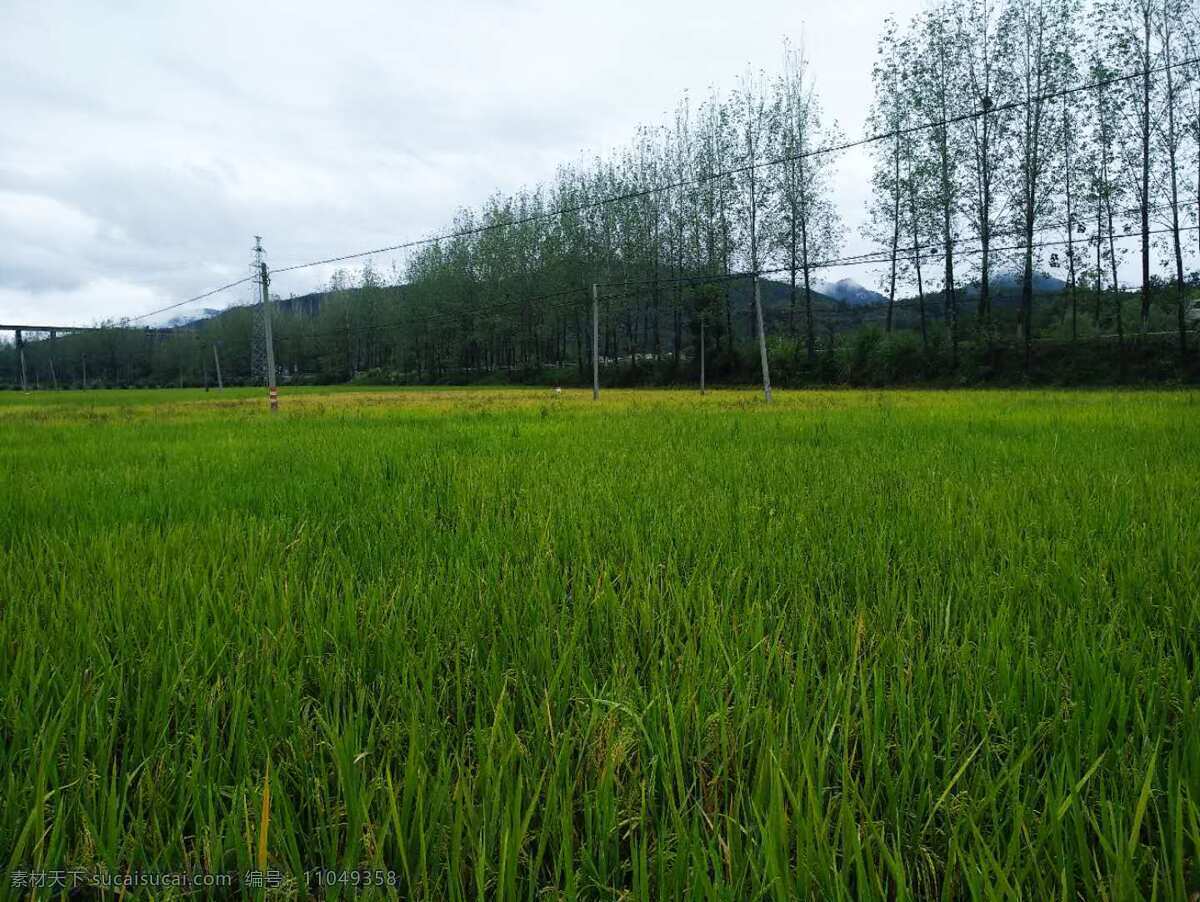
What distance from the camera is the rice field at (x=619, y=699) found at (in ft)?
2.65

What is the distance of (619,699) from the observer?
46.8 inches

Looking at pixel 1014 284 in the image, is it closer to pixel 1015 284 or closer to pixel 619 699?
pixel 1015 284

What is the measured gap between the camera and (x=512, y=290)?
53781 mm

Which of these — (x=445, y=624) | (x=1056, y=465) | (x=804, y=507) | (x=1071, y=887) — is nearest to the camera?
(x=1071, y=887)

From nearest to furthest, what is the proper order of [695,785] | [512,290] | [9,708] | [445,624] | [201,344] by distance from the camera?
[695,785]
[9,708]
[445,624]
[512,290]
[201,344]

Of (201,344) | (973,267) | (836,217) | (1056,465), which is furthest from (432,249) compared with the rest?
(1056,465)

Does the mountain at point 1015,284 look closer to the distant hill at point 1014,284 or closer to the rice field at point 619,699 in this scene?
the distant hill at point 1014,284

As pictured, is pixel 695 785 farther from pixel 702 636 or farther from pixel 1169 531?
pixel 1169 531

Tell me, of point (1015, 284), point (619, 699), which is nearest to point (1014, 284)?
point (1015, 284)

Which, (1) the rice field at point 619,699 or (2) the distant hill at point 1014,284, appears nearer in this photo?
(1) the rice field at point 619,699

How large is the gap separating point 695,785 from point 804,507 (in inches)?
90.5

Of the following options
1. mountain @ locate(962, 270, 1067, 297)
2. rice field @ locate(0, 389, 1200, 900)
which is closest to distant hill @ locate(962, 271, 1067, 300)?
mountain @ locate(962, 270, 1067, 297)

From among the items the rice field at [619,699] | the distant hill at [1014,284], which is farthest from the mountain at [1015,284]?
the rice field at [619,699]

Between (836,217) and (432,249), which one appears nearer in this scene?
(836,217)
